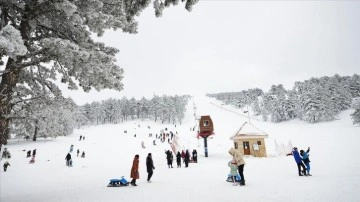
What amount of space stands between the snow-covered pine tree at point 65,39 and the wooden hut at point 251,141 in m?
18.9

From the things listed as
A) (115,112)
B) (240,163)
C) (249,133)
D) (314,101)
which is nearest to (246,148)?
(249,133)

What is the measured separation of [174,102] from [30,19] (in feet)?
311

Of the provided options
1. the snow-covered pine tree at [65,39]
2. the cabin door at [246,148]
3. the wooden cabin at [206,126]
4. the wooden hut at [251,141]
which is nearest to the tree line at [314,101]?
the wooden hut at [251,141]

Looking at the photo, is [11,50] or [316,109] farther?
[316,109]

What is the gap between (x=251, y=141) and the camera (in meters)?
26.2

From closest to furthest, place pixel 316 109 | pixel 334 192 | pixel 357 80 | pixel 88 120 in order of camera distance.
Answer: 1. pixel 334 192
2. pixel 316 109
3. pixel 357 80
4. pixel 88 120

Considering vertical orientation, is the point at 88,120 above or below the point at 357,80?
below

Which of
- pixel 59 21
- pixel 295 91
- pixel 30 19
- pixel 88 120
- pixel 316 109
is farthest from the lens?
pixel 88 120

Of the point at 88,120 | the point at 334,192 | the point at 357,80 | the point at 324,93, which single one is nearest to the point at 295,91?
the point at 324,93

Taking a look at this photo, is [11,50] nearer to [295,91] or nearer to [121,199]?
[121,199]

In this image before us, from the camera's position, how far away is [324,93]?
7244 centimetres

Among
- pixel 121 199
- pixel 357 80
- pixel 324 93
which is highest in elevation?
pixel 357 80

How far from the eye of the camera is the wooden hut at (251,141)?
25.7m

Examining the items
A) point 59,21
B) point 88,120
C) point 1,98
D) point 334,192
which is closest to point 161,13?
point 59,21
